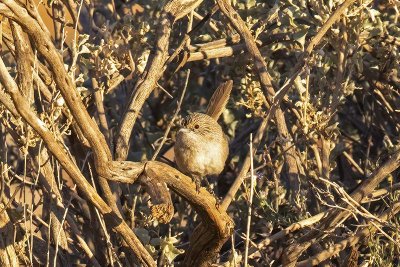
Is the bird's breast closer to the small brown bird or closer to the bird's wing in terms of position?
the small brown bird

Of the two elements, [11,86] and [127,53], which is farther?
[127,53]

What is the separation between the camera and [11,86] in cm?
307

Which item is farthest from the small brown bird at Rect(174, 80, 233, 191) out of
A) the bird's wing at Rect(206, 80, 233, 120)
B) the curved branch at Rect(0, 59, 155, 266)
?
the curved branch at Rect(0, 59, 155, 266)

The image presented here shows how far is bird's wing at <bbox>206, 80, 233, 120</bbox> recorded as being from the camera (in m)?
4.55

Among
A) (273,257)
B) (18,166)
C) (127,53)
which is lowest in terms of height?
(273,257)

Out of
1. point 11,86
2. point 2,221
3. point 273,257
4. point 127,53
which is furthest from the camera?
point 273,257

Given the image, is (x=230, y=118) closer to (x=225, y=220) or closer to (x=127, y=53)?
(x=127, y=53)

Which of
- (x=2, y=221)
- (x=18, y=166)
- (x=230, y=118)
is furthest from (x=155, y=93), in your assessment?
(x=2, y=221)

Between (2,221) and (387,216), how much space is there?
5.89 ft

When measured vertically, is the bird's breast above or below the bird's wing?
below

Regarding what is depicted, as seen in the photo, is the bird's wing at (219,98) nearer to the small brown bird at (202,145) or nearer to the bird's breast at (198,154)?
the small brown bird at (202,145)

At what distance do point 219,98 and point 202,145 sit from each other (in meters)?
0.27

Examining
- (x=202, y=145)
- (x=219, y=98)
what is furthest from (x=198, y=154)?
(x=219, y=98)

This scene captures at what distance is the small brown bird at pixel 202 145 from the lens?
461cm
